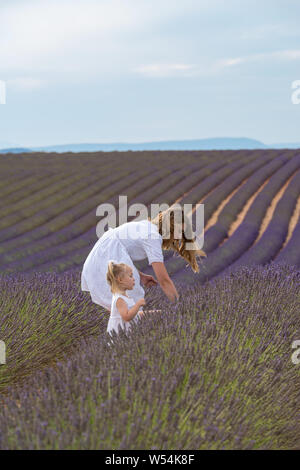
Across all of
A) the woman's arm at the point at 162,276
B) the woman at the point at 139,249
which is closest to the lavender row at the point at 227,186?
the woman at the point at 139,249

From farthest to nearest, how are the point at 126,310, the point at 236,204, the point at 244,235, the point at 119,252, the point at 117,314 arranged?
the point at 236,204 < the point at 244,235 < the point at 119,252 < the point at 117,314 < the point at 126,310

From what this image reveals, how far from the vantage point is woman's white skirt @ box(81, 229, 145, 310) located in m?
4.07

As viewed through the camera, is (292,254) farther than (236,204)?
No

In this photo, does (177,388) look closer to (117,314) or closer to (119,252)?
(117,314)

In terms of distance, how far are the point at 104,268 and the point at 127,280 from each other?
366 mm

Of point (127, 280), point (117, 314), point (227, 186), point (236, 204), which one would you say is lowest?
point (236, 204)

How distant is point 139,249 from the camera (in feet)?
13.5

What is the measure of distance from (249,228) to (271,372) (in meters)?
9.58

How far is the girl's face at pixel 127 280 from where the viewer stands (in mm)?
3787

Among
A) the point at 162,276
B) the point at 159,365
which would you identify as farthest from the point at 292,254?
the point at 159,365

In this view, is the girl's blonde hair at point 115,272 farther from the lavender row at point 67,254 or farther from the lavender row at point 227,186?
the lavender row at point 227,186

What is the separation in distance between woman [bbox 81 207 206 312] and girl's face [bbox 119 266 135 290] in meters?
0.17

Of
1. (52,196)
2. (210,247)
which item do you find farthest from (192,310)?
(52,196)

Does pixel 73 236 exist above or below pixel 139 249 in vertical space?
below
